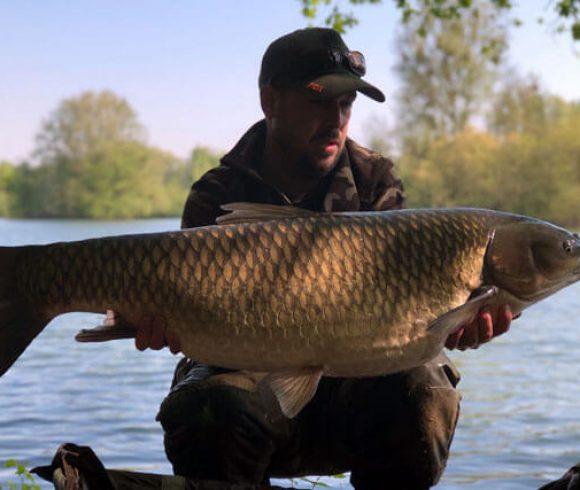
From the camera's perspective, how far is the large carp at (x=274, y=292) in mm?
2359

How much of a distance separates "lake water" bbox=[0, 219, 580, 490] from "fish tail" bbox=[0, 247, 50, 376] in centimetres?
165

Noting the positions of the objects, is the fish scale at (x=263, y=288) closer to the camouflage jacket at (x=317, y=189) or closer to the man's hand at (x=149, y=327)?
the man's hand at (x=149, y=327)

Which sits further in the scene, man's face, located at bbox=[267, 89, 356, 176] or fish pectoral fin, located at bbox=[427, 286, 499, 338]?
man's face, located at bbox=[267, 89, 356, 176]

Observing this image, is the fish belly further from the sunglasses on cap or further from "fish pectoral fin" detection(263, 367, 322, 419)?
the sunglasses on cap

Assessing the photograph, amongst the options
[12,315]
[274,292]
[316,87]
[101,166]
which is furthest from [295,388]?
[101,166]

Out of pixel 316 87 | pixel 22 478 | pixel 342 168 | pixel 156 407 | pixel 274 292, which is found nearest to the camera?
pixel 274 292

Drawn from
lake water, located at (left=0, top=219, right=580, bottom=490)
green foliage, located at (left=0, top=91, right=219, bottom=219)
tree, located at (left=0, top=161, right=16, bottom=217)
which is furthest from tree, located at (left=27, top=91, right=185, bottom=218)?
lake water, located at (left=0, top=219, right=580, bottom=490)

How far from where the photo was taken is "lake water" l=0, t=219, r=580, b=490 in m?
4.86

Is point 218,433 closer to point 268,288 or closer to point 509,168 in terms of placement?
point 268,288

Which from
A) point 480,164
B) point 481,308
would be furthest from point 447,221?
point 480,164

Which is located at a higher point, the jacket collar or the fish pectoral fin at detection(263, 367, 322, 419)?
the jacket collar

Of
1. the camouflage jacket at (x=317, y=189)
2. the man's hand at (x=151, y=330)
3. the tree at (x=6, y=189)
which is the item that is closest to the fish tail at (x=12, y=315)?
the man's hand at (x=151, y=330)

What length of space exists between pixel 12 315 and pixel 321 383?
34.0 inches

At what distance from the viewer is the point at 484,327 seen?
2510 millimetres
